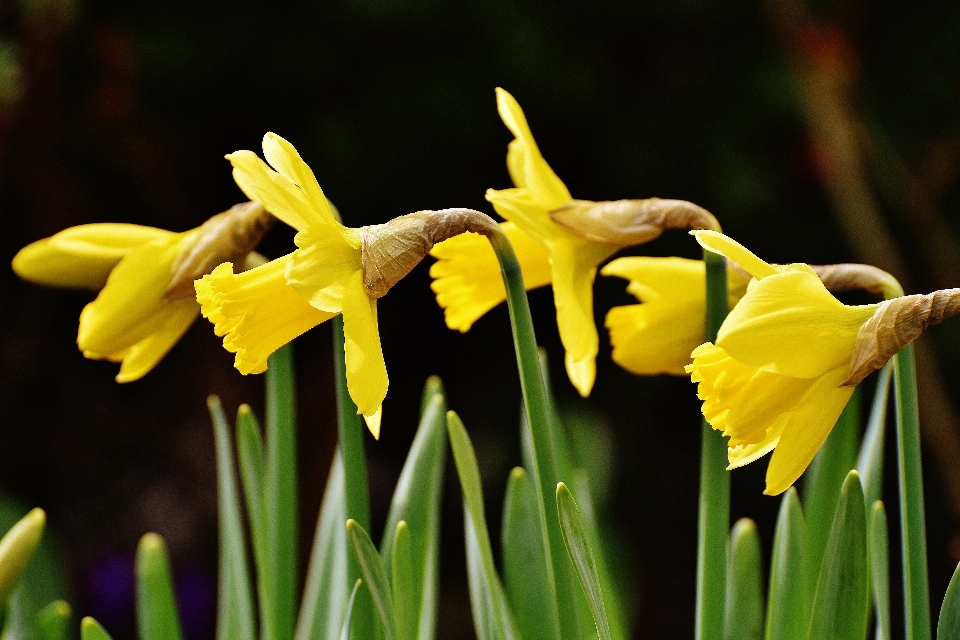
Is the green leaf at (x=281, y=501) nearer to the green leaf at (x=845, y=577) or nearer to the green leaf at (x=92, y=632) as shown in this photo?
the green leaf at (x=92, y=632)

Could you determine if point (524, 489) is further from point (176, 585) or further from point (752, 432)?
point (176, 585)

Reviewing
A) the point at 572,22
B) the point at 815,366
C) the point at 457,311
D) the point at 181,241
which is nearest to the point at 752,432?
the point at 815,366

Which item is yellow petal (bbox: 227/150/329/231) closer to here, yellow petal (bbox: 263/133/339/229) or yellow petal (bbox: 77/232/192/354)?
yellow petal (bbox: 263/133/339/229)

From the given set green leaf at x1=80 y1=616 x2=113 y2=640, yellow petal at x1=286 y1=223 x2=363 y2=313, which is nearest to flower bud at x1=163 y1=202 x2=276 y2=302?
yellow petal at x1=286 y1=223 x2=363 y2=313

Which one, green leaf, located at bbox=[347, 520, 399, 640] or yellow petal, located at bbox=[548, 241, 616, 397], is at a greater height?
yellow petal, located at bbox=[548, 241, 616, 397]

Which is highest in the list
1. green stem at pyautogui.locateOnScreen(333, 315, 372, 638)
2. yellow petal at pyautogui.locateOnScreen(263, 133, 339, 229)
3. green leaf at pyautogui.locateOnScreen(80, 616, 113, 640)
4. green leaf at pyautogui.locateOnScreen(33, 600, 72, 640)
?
yellow petal at pyautogui.locateOnScreen(263, 133, 339, 229)

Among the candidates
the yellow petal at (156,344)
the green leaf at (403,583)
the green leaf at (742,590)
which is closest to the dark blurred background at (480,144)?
the green leaf at (742,590)

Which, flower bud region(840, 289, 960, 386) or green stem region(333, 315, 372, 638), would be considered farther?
green stem region(333, 315, 372, 638)
